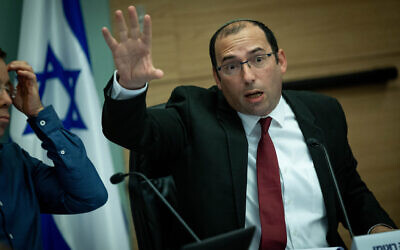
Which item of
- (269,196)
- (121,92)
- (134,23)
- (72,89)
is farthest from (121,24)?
(72,89)

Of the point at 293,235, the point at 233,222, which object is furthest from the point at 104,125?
the point at 293,235

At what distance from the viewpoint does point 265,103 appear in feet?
4.27

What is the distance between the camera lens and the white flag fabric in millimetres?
1859

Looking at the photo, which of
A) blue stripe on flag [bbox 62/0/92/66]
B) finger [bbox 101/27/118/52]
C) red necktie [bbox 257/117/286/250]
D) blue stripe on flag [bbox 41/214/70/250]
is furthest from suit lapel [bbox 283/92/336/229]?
blue stripe on flag [bbox 41/214/70/250]

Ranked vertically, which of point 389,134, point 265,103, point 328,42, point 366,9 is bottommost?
point 389,134

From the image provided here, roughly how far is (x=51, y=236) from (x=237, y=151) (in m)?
1.17

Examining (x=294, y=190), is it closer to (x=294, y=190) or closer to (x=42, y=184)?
(x=294, y=190)

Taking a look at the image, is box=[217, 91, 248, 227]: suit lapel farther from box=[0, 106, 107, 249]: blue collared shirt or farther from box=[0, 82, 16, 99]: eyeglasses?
box=[0, 82, 16, 99]: eyeglasses

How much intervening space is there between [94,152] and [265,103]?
1.02 metres

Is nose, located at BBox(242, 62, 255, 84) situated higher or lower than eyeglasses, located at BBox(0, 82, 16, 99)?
lower

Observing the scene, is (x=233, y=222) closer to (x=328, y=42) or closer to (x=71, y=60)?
(x=71, y=60)

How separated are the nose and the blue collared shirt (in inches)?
25.0

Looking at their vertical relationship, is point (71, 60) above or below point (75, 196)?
above

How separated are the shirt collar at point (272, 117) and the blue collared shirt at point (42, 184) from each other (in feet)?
1.89
